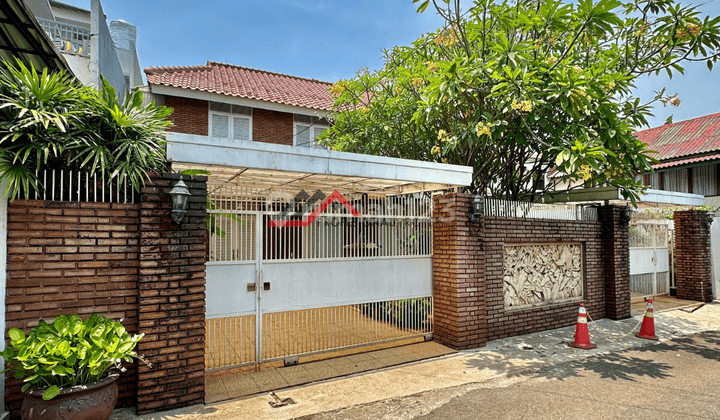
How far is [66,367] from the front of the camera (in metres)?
3.42

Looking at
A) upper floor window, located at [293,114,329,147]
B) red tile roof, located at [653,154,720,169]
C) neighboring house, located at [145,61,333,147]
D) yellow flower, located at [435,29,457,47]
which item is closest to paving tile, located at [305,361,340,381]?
yellow flower, located at [435,29,457,47]

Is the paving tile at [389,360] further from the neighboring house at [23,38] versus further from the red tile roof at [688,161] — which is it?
the red tile roof at [688,161]

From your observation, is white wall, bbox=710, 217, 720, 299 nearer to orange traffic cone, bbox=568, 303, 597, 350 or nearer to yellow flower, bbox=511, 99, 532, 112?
orange traffic cone, bbox=568, 303, 597, 350

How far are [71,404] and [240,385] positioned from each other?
Answer: 196 centimetres

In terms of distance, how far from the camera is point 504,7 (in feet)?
21.6

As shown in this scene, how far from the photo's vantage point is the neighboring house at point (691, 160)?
1395 centimetres

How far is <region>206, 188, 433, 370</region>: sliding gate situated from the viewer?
5379 mm

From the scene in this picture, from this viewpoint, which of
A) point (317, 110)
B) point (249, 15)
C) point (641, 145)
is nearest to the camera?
point (641, 145)

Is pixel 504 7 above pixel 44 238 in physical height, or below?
above

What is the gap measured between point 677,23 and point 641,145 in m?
2.12

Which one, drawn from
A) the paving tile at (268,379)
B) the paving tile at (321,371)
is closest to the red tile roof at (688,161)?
the paving tile at (321,371)

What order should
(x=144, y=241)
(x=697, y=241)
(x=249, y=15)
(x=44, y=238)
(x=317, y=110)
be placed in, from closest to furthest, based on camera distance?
(x=44, y=238) < (x=144, y=241) < (x=249, y=15) < (x=697, y=241) < (x=317, y=110)

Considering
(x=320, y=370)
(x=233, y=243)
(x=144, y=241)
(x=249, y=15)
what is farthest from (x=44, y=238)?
(x=249, y=15)

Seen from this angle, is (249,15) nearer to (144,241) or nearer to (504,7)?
(504,7)
